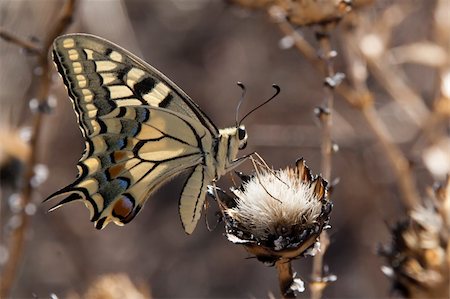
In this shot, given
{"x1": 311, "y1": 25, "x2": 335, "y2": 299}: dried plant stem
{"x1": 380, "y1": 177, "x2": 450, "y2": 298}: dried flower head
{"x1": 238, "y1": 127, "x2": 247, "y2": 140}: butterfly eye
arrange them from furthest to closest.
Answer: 1. {"x1": 238, "y1": 127, "x2": 247, "y2": 140}: butterfly eye
2. {"x1": 311, "y1": 25, "x2": 335, "y2": 299}: dried plant stem
3. {"x1": 380, "y1": 177, "x2": 450, "y2": 298}: dried flower head

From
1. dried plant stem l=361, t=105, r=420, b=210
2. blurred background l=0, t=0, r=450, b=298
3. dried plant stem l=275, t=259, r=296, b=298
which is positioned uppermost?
dried plant stem l=275, t=259, r=296, b=298

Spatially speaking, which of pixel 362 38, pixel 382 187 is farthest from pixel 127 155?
pixel 382 187

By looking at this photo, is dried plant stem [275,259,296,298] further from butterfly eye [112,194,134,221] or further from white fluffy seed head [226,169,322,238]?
butterfly eye [112,194,134,221]

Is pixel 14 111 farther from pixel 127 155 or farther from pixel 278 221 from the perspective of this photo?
pixel 278 221

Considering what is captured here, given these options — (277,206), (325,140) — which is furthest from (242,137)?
(277,206)

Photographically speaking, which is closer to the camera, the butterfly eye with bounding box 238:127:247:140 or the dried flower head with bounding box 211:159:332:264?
the dried flower head with bounding box 211:159:332:264

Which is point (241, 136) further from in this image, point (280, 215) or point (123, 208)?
point (280, 215)

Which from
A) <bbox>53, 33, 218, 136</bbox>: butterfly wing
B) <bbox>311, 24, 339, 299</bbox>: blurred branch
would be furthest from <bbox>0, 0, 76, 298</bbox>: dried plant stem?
<bbox>311, 24, 339, 299</bbox>: blurred branch
